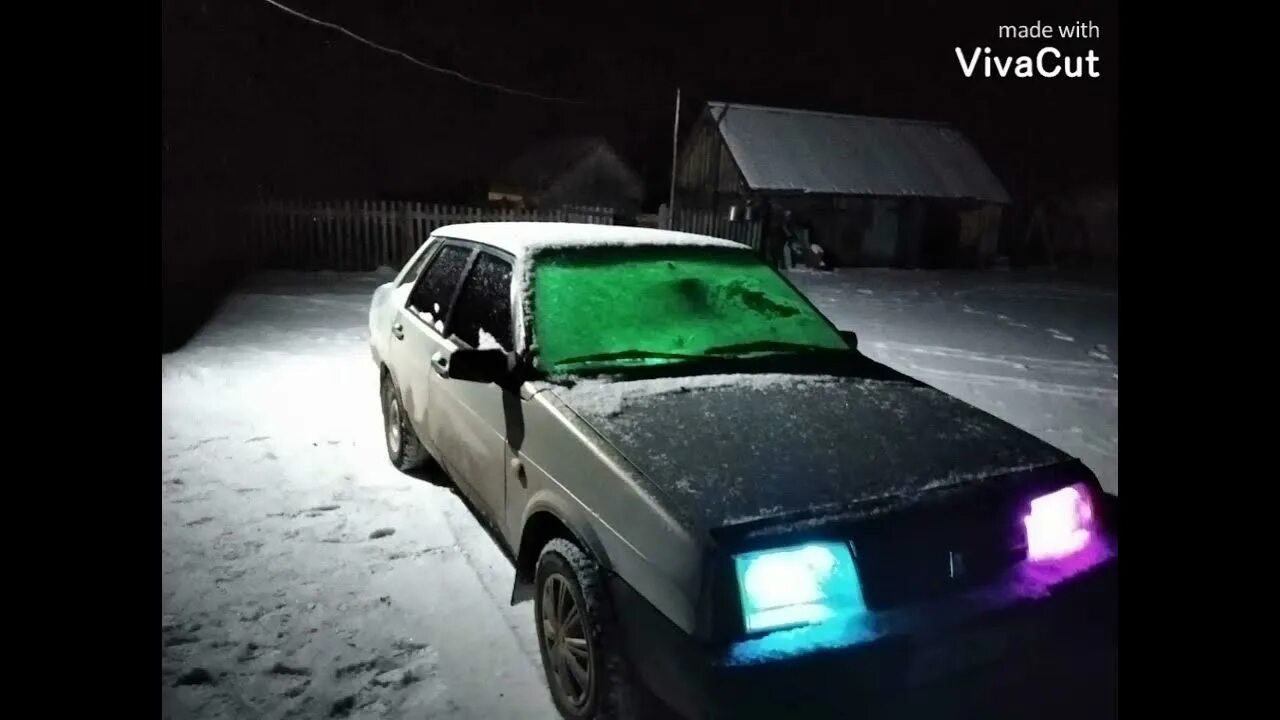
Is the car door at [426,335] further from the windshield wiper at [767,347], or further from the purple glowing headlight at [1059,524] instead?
the purple glowing headlight at [1059,524]

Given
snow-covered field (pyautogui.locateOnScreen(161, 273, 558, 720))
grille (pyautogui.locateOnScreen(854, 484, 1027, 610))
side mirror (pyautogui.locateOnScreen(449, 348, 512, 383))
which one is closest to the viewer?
grille (pyautogui.locateOnScreen(854, 484, 1027, 610))

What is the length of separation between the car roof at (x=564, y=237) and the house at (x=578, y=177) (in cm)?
2306

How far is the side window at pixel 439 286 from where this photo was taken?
3.91 m

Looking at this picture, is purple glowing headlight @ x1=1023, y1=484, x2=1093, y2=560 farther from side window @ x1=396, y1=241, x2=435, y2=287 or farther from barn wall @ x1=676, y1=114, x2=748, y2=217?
barn wall @ x1=676, y1=114, x2=748, y2=217

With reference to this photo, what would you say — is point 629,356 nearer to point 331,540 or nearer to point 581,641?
point 581,641

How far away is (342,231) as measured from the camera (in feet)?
48.7

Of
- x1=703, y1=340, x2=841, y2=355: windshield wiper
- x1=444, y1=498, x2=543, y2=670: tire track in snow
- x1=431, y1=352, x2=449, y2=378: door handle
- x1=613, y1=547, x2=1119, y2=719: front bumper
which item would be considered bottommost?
x1=444, y1=498, x2=543, y2=670: tire track in snow

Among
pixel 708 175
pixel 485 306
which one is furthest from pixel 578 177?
pixel 485 306

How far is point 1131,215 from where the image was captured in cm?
500

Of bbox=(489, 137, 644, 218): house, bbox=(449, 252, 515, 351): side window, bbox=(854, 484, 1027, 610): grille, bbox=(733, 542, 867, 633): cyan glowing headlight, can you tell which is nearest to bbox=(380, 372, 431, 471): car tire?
bbox=(449, 252, 515, 351): side window

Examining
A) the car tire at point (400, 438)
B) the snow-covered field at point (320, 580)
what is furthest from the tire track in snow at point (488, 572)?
the car tire at point (400, 438)

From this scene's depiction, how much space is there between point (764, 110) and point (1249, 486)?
2208cm

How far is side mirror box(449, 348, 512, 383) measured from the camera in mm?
2809

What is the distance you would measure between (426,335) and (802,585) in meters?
2.51
